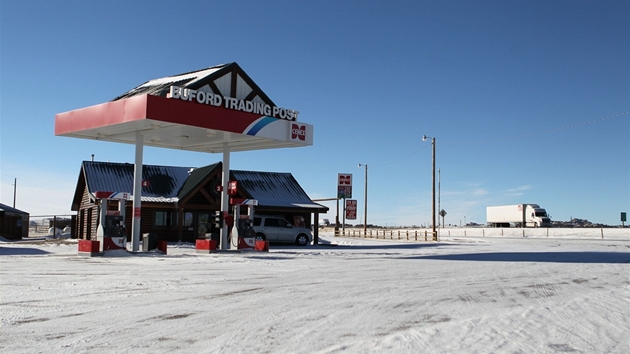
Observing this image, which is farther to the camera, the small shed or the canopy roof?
the small shed

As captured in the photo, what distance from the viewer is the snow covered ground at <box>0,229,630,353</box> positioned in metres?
6.76

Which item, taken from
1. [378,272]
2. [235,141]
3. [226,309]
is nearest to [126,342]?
[226,309]

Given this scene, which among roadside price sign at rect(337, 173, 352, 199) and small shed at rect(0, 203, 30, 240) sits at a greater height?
roadside price sign at rect(337, 173, 352, 199)

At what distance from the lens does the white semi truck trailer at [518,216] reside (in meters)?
79.1

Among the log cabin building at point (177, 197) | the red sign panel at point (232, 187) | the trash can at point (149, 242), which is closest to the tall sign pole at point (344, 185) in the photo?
the log cabin building at point (177, 197)

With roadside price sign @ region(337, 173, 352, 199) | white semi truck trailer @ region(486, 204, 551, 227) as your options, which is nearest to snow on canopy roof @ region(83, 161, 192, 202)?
roadside price sign @ region(337, 173, 352, 199)

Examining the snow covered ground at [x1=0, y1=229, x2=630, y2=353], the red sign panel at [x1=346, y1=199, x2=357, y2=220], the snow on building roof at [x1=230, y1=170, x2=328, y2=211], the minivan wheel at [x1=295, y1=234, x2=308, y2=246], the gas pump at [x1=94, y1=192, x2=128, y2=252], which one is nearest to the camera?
the snow covered ground at [x1=0, y1=229, x2=630, y2=353]

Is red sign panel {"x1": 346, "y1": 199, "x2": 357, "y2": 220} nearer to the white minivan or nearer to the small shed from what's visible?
the white minivan

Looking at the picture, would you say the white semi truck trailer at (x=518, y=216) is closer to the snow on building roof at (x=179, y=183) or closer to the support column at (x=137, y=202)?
the snow on building roof at (x=179, y=183)

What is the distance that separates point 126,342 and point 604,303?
8.12m

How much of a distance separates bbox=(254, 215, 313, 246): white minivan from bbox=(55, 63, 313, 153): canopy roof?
5.51 metres

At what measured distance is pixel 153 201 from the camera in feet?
108

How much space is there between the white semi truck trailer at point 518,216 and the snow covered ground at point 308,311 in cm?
6739

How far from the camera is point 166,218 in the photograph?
34.6m
